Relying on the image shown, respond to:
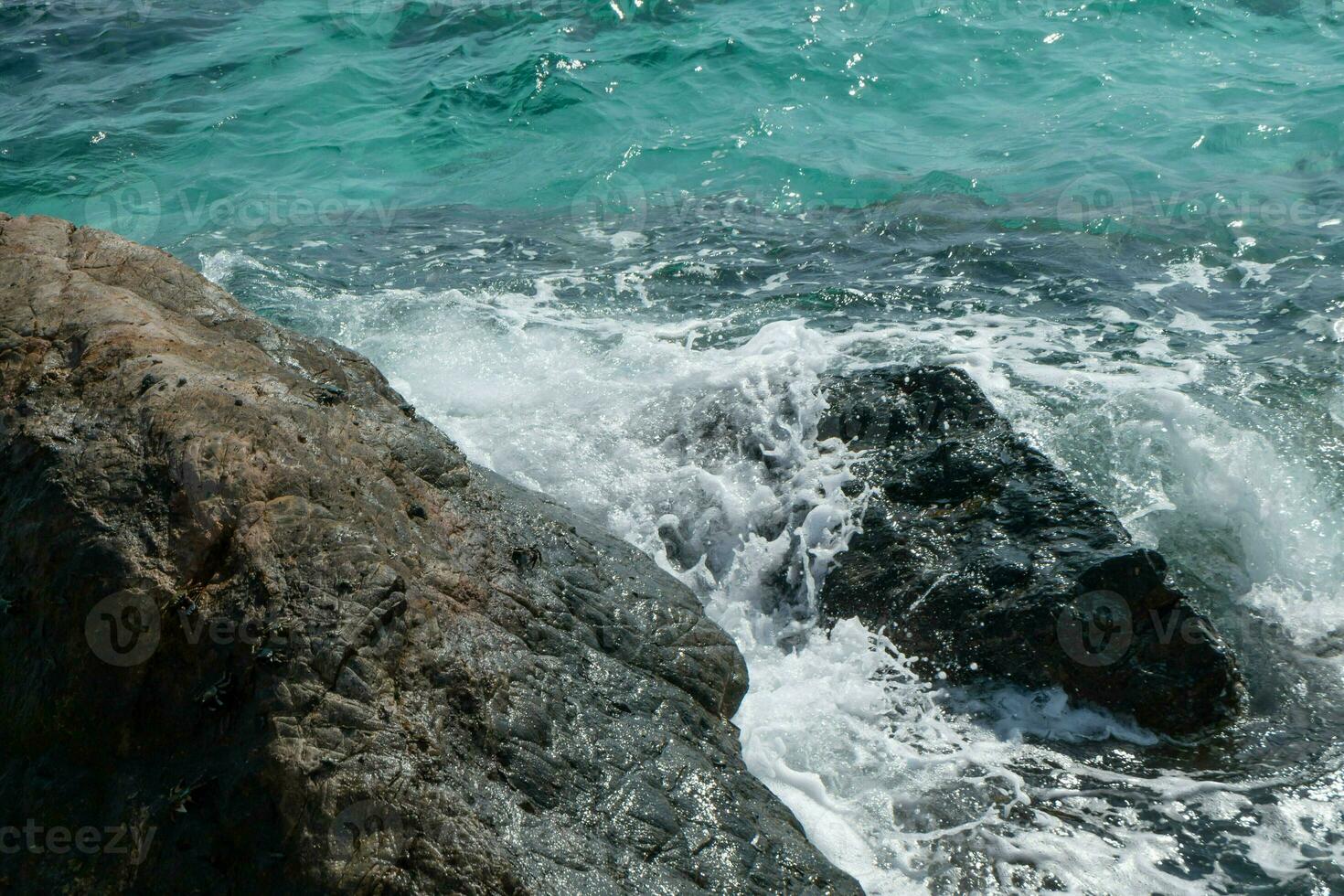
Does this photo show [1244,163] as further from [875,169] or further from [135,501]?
[135,501]

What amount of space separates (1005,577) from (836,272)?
12.6 feet

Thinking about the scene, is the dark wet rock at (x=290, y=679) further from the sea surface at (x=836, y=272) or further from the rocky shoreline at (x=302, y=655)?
the sea surface at (x=836, y=272)

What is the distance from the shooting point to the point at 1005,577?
426cm

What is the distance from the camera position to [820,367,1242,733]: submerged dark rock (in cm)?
399

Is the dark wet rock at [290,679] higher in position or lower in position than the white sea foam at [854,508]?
higher

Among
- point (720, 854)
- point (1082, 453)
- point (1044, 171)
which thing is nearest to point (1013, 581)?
point (1082, 453)

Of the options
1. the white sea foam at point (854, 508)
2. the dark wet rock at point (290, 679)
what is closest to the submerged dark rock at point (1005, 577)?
the white sea foam at point (854, 508)

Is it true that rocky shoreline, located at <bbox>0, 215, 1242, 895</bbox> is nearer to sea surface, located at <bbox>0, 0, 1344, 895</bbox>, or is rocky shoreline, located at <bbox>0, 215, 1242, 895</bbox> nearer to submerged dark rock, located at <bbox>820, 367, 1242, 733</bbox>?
submerged dark rock, located at <bbox>820, 367, 1242, 733</bbox>

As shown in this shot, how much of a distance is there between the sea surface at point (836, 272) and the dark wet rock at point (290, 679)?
2.91 ft

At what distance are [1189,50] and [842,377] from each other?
28.5 ft

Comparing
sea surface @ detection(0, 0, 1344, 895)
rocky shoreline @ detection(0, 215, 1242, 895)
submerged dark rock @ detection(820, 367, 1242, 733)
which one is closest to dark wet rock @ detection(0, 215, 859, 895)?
rocky shoreline @ detection(0, 215, 1242, 895)

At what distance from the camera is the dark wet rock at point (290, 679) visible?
8.55ft

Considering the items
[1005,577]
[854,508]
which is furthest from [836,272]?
[1005,577]

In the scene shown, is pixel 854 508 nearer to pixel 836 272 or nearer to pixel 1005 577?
pixel 1005 577
